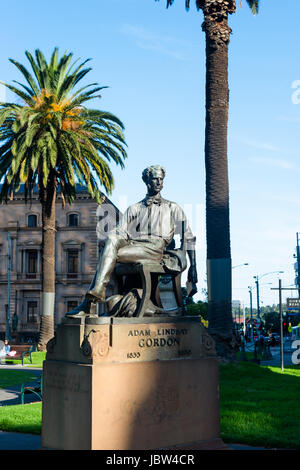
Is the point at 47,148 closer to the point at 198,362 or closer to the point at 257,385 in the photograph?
the point at 257,385

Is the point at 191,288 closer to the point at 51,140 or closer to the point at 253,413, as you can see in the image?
the point at 253,413

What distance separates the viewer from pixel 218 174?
2078cm

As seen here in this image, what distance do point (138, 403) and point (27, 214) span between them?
59666mm

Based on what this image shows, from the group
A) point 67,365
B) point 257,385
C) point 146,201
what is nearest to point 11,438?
point 67,365

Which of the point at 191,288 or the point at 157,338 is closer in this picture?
the point at 157,338

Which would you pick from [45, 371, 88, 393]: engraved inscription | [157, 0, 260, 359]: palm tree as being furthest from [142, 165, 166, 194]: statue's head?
[157, 0, 260, 359]: palm tree

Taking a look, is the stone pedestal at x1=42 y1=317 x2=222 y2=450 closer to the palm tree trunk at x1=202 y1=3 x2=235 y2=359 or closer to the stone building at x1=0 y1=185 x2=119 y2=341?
the palm tree trunk at x1=202 y1=3 x2=235 y2=359

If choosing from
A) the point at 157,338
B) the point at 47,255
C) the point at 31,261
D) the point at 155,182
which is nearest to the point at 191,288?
the point at 157,338

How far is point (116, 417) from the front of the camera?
6738 millimetres

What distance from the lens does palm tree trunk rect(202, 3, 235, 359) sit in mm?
20094

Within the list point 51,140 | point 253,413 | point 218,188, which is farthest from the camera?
point 51,140

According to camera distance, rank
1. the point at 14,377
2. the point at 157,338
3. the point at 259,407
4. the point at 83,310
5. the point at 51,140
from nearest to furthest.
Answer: the point at 157,338 → the point at 83,310 → the point at 259,407 → the point at 14,377 → the point at 51,140

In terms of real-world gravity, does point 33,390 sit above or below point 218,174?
below

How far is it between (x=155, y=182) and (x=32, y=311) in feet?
187
